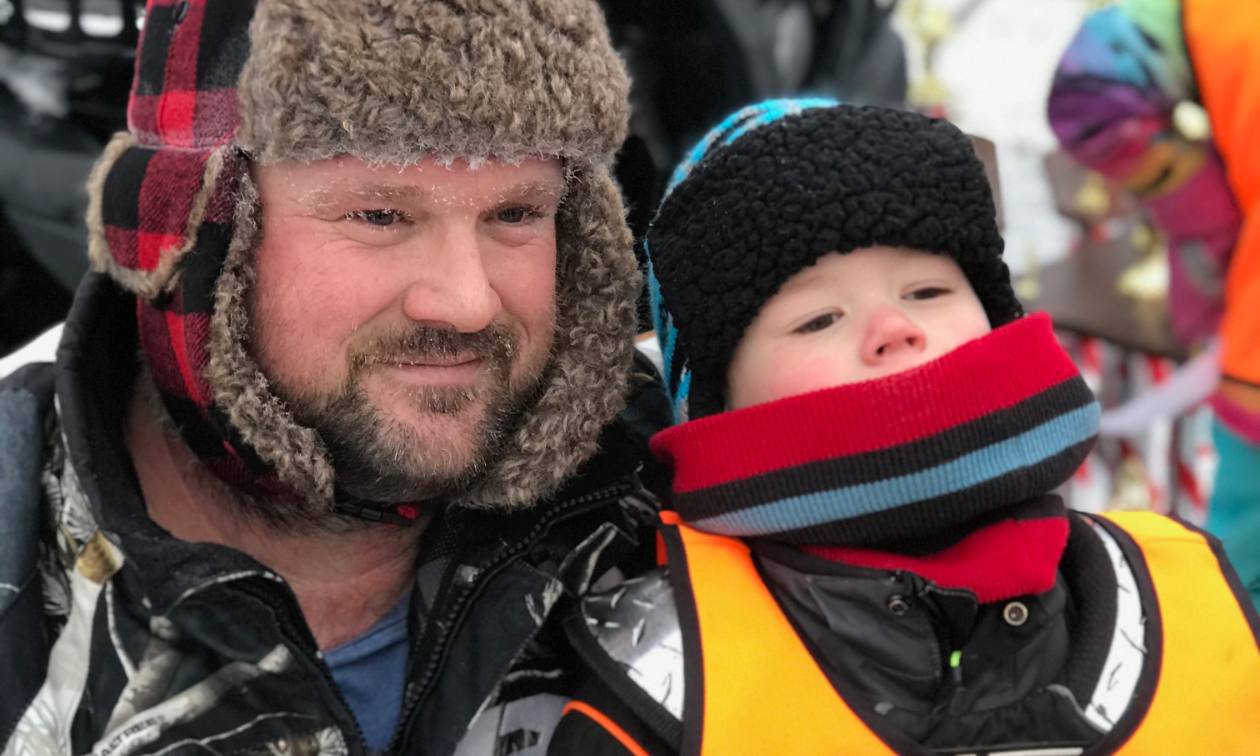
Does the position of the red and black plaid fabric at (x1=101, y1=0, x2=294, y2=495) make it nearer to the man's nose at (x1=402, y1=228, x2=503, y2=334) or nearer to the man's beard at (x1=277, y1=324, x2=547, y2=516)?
the man's beard at (x1=277, y1=324, x2=547, y2=516)

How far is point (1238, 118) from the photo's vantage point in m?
1.97

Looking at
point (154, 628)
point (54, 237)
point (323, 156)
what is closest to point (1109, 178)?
point (323, 156)

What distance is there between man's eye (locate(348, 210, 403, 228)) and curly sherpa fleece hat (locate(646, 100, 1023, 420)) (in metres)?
0.34

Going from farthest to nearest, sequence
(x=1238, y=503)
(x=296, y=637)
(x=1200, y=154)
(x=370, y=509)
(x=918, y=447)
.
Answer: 1. (x=1200, y=154)
2. (x=1238, y=503)
3. (x=370, y=509)
4. (x=296, y=637)
5. (x=918, y=447)

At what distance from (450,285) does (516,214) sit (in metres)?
0.15

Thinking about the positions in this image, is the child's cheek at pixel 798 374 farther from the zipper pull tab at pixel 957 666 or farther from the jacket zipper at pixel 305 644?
the jacket zipper at pixel 305 644

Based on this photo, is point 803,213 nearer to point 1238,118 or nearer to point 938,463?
point 938,463

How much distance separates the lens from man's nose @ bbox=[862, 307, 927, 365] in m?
1.27

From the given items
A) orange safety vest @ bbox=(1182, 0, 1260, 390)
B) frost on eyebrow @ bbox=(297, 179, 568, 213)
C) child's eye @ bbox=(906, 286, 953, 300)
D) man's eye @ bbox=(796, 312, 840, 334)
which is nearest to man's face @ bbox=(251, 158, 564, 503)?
frost on eyebrow @ bbox=(297, 179, 568, 213)

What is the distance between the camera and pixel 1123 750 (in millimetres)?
1182

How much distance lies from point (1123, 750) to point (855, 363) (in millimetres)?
489

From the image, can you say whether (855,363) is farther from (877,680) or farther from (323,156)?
(323,156)

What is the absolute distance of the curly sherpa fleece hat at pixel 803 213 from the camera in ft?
4.25

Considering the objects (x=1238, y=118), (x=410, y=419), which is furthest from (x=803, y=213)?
(x=1238, y=118)
